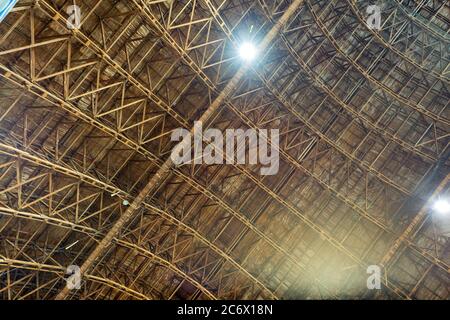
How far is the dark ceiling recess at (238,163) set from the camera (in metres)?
14.3

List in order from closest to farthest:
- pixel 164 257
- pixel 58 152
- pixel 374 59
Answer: pixel 58 152, pixel 164 257, pixel 374 59

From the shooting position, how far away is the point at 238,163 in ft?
59.8

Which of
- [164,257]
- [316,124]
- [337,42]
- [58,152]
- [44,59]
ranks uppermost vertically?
[337,42]

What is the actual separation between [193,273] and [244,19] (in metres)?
13.4

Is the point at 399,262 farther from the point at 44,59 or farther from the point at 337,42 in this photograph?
the point at 44,59

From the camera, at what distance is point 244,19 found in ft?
53.7

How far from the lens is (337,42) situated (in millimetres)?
18625

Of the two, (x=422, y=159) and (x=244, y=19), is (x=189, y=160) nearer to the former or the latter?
(x=244, y=19)

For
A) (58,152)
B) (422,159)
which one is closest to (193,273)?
(58,152)

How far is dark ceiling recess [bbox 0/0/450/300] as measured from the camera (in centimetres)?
1431

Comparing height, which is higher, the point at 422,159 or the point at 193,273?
the point at 422,159

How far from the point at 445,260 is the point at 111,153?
1908cm
